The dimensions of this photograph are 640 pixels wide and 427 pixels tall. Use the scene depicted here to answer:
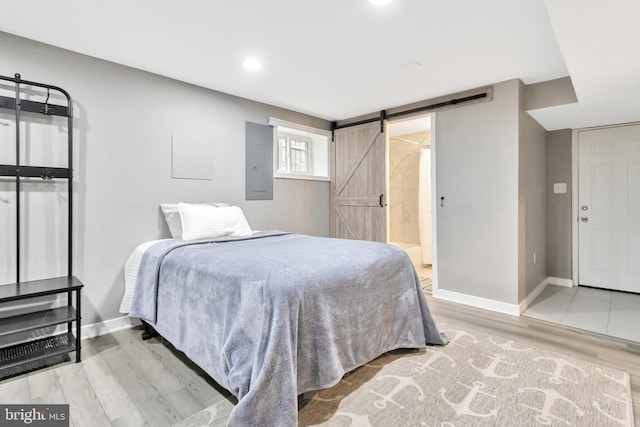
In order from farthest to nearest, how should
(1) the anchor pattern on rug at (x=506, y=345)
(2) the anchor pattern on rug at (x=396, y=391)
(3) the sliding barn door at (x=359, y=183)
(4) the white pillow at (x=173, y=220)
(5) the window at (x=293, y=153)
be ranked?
1. (5) the window at (x=293, y=153)
2. (3) the sliding barn door at (x=359, y=183)
3. (4) the white pillow at (x=173, y=220)
4. (1) the anchor pattern on rug at (x=506, y=345)
5. (2) the anchor pattern on rug at (x=396, y=391)

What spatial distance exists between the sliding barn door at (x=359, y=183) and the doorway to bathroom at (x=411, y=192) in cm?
104

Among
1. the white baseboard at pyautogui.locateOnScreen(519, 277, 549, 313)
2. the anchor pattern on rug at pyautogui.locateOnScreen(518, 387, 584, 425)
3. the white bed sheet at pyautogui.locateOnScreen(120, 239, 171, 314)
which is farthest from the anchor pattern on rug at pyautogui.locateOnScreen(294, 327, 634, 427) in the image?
the white bed sheet at pyautogui.locateOnScreen(120, 239, 171, 314)

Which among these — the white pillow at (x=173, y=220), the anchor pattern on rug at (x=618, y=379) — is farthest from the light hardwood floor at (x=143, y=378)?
the white pillow at (x=173, y=220)

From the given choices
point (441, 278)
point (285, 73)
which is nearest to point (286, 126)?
point (285, 73)

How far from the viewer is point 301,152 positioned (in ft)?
16.2

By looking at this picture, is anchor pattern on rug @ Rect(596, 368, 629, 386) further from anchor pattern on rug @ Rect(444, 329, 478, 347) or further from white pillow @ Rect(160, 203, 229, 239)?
white pillow @ Rect(160, 203, 229, 239)

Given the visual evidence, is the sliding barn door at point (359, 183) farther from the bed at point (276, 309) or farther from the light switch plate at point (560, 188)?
the light switch plate at point (560, 188)

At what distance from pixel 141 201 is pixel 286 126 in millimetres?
2053

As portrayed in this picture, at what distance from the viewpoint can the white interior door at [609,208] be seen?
3.88 m

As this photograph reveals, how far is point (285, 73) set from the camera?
122 inches

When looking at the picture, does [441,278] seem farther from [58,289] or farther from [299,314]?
[58,289]

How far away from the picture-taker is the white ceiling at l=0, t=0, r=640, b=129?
200 centimetres

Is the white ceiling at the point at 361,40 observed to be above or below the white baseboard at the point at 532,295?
above

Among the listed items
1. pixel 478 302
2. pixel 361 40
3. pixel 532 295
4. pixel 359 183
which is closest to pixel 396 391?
pixel 478 302
